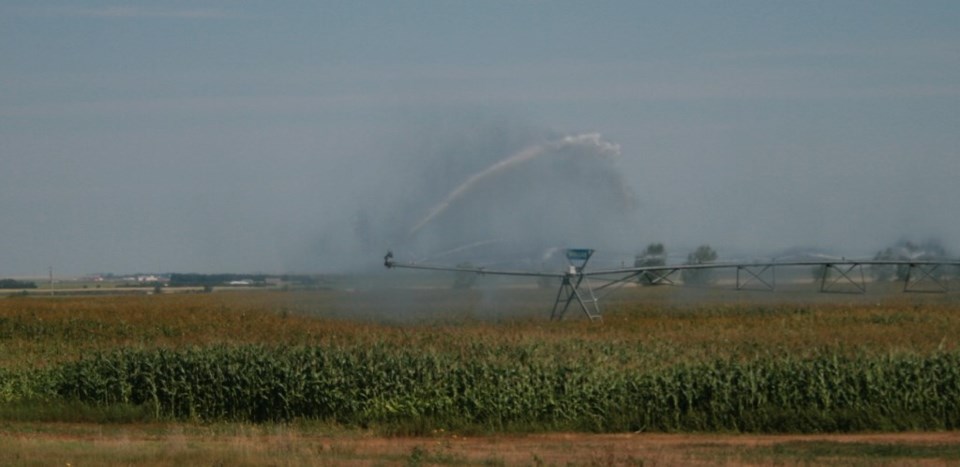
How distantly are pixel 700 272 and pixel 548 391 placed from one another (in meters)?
42.1

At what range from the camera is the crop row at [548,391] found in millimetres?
25625

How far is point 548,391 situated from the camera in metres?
26.5

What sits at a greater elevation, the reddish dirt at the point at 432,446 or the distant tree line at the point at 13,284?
the distant tree line at the point at 13,284

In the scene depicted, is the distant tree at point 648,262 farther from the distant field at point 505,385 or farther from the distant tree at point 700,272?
the distant field at point 505,385

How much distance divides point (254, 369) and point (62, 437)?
5.46 meters

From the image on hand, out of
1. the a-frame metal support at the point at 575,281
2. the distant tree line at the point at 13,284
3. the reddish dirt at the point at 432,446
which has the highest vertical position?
the distant tree line at the point at 13,284

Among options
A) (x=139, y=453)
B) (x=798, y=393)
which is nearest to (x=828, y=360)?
(x=798, y=393)

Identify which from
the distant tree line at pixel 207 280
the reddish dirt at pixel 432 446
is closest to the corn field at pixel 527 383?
the reddish dirt at pixel 432 446

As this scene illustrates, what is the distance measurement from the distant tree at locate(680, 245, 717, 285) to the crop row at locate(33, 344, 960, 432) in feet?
113

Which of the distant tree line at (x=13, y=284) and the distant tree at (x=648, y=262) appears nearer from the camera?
the distant tree at (x=648, y=262)

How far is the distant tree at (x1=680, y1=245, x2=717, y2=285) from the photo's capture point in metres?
62.9

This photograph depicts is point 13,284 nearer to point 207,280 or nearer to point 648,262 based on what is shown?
point 207,280

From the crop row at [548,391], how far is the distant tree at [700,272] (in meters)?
34.3

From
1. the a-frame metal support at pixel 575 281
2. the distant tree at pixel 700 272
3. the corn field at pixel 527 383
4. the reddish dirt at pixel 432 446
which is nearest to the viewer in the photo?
the reddish dirt at pixel 432 446
